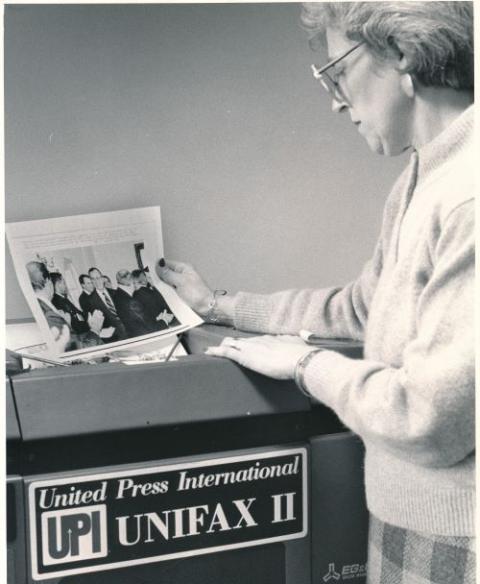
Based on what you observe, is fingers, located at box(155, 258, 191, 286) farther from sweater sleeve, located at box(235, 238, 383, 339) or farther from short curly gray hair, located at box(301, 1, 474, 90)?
short curly gray hair, located at box(301, 1, 474, 90)

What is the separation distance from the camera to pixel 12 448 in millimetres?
845

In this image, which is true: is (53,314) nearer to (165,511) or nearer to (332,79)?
Answer: (165,511)

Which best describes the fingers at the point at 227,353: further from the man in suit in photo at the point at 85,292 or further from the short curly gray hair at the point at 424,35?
the short curly gray hair at the point at 424,35

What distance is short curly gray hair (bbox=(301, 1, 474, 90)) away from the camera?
0.81 m

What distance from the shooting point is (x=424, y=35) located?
0.81m

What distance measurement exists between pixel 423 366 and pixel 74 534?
49 centimetres

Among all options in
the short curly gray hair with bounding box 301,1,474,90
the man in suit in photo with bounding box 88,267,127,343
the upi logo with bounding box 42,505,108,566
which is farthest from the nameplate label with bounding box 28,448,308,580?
the short curly gray hair with bounding box 301,1,474,90

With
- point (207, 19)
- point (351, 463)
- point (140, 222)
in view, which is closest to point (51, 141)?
point (140, 222)

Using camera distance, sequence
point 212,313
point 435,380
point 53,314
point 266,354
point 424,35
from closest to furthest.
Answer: point 435,380 < point 424,35 < point 266,354 < point 53,314 < point 212,313

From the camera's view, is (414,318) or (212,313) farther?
(212,313)

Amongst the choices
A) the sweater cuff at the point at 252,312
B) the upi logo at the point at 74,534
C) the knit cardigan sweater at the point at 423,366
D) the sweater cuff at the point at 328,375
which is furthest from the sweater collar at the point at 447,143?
the upi logo at the point at 74,534

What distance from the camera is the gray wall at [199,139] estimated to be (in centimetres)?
126

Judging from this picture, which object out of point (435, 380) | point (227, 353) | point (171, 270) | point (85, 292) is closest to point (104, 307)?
point (85, 292)

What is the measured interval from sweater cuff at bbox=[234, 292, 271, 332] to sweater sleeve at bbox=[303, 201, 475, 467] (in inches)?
16.4
